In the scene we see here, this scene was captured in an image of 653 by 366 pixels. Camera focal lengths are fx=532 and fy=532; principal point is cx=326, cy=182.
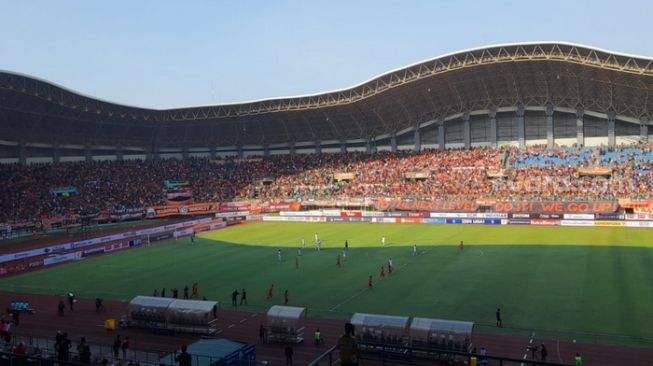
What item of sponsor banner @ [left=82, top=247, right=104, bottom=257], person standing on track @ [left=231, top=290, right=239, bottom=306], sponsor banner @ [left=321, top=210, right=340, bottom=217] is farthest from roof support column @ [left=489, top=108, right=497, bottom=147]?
person standing on track @ [left=231, top=290, right=239, bottom=306]

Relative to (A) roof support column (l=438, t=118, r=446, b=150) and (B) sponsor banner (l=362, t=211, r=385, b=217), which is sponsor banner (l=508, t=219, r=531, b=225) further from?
(A) roof support column (l=438, t=118, r=446, b=150)

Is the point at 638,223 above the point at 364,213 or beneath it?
beneath

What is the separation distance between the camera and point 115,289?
37.1 metres

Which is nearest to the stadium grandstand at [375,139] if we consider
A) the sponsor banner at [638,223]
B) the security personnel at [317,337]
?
the sponsor banner at [638,223]

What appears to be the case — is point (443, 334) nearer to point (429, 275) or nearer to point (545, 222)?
point (429, 275)

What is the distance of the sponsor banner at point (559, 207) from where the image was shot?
60.4 metres

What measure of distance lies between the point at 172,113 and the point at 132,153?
1457 cm

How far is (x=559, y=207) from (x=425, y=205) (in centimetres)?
1651

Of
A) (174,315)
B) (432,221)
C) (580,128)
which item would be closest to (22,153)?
(432,221)

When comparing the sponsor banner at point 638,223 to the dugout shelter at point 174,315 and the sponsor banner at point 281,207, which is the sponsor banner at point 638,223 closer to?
the sponsor banner at point 281,207

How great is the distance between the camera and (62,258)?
4906 centimetres

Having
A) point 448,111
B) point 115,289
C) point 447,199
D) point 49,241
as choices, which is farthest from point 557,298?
point 448,111

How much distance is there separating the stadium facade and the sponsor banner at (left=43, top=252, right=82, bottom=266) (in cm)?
2807

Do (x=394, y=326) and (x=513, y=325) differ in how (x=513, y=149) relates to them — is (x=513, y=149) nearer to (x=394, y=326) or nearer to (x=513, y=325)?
(x=513, y=325)
